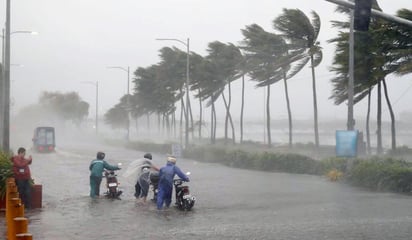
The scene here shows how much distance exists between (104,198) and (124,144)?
5416cm

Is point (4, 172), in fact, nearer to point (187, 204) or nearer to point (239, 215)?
point (187, 204)

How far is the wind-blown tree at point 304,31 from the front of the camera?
35.8m

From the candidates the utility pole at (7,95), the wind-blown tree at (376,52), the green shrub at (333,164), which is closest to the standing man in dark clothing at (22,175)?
the utility pole at (7,95)

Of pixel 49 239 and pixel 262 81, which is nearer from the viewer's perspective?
pixel 49 239

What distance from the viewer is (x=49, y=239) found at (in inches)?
443

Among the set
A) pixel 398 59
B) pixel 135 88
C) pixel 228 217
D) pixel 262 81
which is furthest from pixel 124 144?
pixel 228 217

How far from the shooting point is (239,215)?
14859 mm

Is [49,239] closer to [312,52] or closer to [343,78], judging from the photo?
[343,78]

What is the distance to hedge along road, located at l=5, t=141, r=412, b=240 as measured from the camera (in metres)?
12.0

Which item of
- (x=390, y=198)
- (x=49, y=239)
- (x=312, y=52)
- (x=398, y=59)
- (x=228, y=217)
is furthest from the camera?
(x=312, y=52)

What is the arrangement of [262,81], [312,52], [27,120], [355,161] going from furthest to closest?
[27,120] → [262,81] → [312,52] → [355,161]

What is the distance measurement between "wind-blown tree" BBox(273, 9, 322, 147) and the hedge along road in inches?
560

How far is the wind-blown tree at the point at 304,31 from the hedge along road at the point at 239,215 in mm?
14228

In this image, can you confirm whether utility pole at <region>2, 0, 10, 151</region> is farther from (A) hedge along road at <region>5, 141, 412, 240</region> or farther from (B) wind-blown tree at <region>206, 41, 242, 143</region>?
(B) wind-blown tree at <region>206, 41, 242, 143</region>
